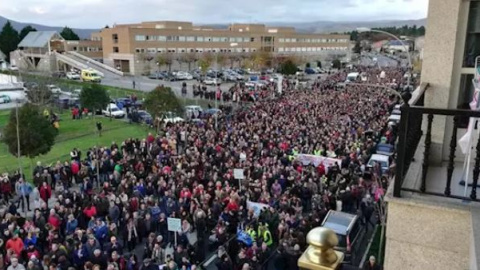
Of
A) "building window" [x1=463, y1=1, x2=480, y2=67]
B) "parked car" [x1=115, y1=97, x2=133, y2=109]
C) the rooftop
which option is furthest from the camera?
the rooftop

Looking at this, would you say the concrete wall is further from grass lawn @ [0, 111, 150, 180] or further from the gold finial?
grass lawn @ [0, 111, 150, 180]

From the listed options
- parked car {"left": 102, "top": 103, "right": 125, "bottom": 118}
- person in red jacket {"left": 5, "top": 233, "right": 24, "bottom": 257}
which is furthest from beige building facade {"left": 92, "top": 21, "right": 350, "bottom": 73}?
person in red jacket {"left": 5, "top": 233, "right": 24, "bottom": 257}

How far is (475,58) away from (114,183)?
1516cm

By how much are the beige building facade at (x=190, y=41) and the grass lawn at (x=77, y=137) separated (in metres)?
50.1

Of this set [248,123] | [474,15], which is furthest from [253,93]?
[474,15]

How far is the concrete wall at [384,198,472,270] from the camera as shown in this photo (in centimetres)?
371

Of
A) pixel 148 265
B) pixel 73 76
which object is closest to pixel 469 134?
pixel 148 265

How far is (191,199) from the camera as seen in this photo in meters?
14.7

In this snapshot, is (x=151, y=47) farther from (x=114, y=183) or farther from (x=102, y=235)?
(x=102, y=235)

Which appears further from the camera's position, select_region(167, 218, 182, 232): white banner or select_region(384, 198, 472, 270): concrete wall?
select_region(167, 218, 182, 232): white banner

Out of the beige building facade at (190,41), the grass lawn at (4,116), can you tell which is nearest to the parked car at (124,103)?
the grass lawn at (4,116)

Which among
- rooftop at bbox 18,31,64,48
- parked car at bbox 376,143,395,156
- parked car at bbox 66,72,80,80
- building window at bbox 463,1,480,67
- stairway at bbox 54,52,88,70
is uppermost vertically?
rooftop at bbox 18,31,64,48

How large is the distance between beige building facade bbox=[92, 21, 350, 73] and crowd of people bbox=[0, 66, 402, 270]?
217 ft

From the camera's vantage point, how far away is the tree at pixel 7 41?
95250mm
